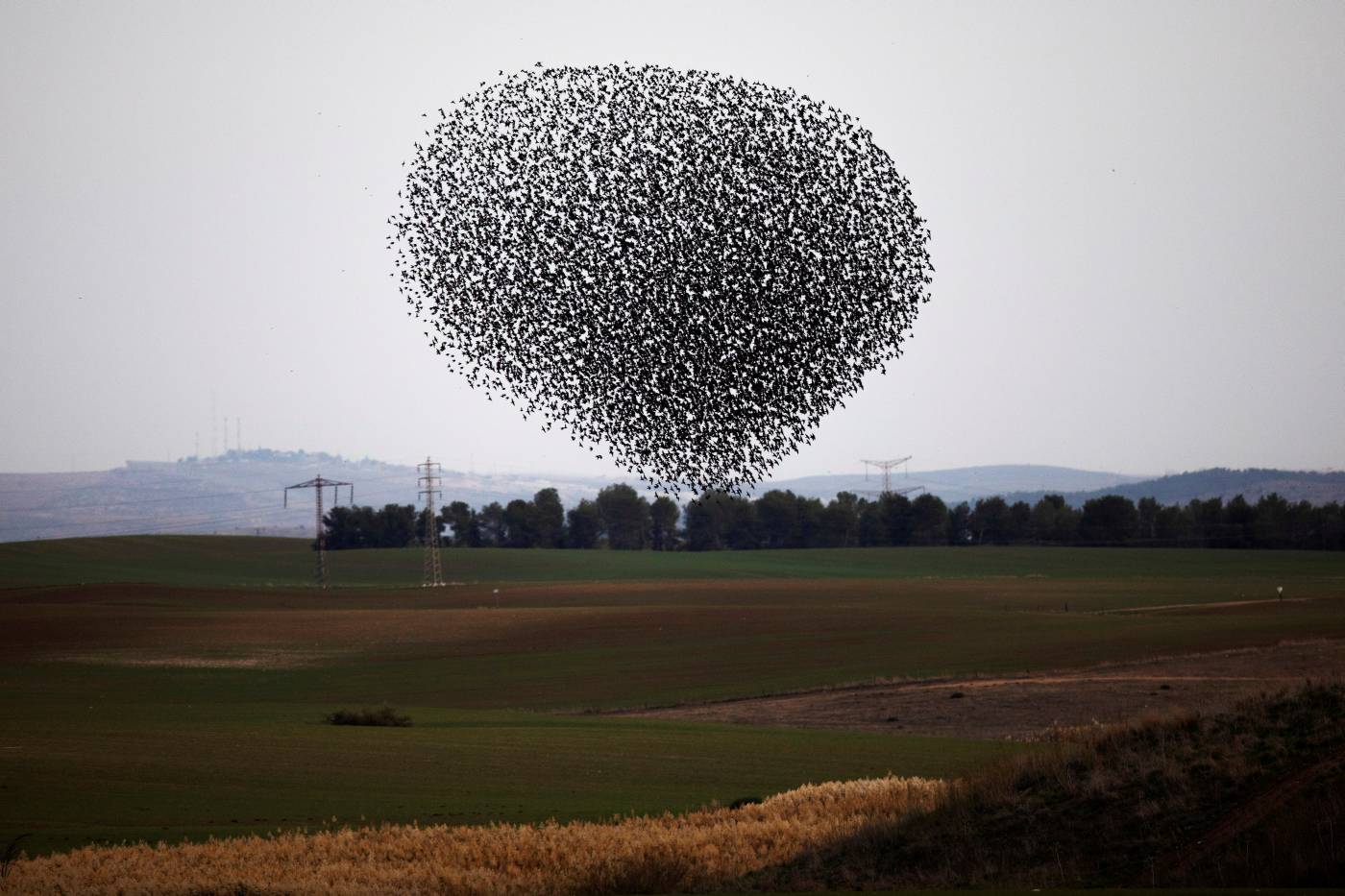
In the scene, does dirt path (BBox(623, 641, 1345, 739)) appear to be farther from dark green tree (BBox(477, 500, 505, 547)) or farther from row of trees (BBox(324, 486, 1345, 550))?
dark green tree (BBox(477, 500, 505, 547))

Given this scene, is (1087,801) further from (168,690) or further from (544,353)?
(168,690)

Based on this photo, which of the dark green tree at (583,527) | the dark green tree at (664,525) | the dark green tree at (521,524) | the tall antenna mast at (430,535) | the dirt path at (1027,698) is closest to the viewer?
the dirt path at (1027,698)

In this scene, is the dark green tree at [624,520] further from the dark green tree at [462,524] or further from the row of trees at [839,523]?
the dark green tree at [462,524]

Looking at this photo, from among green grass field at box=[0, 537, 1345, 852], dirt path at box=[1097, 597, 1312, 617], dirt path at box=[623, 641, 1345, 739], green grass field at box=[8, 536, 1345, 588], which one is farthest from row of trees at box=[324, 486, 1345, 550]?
dirt path at box=[623, 641, 1345, 739]

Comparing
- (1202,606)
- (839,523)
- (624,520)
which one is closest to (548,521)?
(624,520)

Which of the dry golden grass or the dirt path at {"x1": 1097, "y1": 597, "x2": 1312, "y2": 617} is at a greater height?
the dry golden grass

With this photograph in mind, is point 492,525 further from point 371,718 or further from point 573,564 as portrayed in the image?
point 371,718

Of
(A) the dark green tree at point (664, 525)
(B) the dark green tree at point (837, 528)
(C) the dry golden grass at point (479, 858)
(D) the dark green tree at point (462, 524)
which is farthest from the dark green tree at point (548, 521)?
(C) the dry golden grass at point (479, 858)
